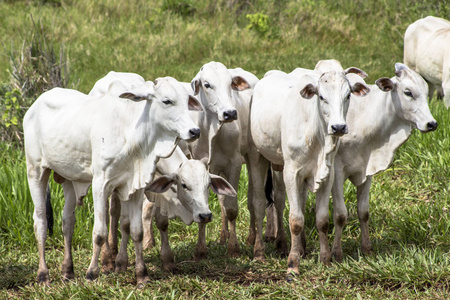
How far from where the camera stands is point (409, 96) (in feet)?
17.7

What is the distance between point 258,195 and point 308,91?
1.43 m

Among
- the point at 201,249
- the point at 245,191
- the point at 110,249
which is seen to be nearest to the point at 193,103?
the point at 201,249

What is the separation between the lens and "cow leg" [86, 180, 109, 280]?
16.9ft

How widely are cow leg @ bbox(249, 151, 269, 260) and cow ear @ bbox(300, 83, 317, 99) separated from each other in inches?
51.6

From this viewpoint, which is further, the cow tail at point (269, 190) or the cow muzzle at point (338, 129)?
the cow tail at point (269, 190)

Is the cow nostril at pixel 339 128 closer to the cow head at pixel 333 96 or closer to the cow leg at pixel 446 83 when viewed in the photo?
the cow head at pixel 333 96

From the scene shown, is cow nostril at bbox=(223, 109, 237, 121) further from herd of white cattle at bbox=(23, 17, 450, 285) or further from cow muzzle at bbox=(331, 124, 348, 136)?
cow muzzle at bbox=(331, 124, 348, 136)

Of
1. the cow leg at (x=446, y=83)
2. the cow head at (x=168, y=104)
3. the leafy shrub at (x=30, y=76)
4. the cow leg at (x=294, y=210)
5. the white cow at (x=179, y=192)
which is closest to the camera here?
the cow head at (x=168, y=104)

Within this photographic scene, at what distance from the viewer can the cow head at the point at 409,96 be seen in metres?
5.34

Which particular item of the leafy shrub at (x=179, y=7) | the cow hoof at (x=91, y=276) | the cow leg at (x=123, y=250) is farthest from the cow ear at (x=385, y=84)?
the leafy shrub at (x=179, y=7)

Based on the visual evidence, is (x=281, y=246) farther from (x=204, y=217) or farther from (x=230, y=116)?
(x=230, y=116)

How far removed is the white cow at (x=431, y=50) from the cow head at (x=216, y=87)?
14.1 feet

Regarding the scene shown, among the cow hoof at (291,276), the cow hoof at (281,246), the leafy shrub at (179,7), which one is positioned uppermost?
the cow hoof at (291,276)

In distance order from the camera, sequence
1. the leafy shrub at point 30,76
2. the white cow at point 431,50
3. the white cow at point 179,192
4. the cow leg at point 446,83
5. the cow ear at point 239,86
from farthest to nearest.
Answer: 1. the white cow at point 431,50
2. the cow leg at point 446,83
3. the leafy shrub at point 30,76
4. the cow ear at point 239,86
5. the white cow at point 179,192
